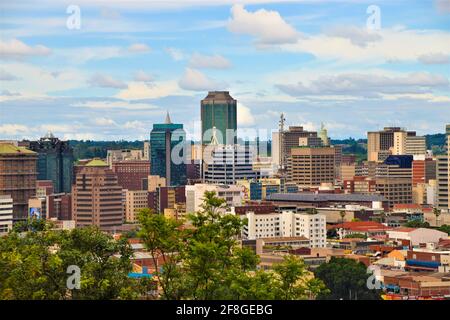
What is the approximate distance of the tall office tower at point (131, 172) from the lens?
57594 millimetres

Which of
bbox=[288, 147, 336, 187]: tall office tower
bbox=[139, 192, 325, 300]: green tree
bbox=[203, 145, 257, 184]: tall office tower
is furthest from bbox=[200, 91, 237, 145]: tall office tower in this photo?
bbox=[139, 192, 325, 300]: green tree

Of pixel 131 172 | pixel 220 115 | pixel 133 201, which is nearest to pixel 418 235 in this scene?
pixel 133 201

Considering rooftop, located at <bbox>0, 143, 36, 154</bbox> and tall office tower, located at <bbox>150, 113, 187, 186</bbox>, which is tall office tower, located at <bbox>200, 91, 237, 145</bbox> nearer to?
tall office tower, located at <bbox>150, 113, 187, 186</bbox>

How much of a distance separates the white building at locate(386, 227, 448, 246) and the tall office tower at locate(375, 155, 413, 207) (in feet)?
56.8

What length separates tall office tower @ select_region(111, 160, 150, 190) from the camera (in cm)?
5759

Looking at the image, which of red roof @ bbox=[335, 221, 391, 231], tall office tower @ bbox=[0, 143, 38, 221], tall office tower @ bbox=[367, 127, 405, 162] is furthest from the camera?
tall office tower @ bbox=[367, 127, 405, 162]

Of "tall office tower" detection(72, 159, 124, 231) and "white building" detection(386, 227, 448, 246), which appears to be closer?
"white building" detection(386, 227, 448, 246)

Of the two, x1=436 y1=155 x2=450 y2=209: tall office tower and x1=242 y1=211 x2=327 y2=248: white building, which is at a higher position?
x1=436 y1=155 x2=450 y2=209: tall office tower

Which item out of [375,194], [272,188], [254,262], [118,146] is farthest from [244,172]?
[254,262]

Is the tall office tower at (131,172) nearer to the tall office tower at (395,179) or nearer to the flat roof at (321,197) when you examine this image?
the flat roof at (321,197)

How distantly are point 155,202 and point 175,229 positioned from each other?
3785 centimetres

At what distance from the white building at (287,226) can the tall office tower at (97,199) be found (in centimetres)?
890
